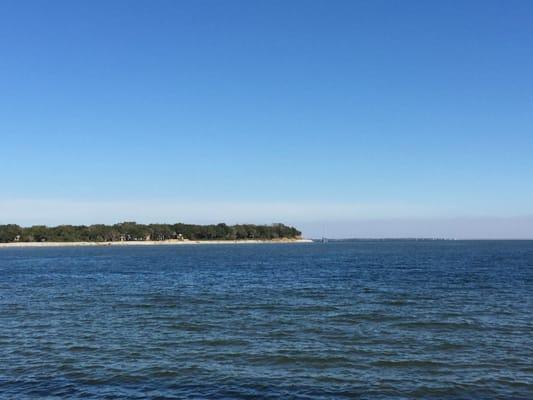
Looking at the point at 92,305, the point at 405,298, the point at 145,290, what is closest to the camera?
the point at 92,305

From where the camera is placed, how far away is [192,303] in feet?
146

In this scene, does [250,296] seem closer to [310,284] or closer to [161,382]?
[310,284]

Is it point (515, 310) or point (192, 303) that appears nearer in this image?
point (515, 310)

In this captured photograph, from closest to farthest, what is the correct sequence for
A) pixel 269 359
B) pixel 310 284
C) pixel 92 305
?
1. pixel 269 359
2. pixel 92 305
3. pixel 310 284

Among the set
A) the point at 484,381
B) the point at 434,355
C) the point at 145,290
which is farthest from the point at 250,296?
the point at 484,381

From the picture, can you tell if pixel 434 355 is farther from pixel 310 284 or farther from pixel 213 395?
pixel 310 284

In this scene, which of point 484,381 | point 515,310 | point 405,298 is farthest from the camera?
point 405,298

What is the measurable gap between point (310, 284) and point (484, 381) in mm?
40808

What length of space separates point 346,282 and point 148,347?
3937 cm

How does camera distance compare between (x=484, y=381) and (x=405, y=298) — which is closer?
(x=484, y=381)

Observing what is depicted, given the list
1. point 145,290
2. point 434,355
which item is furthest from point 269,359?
point 145,290

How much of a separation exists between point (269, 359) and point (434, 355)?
750cm

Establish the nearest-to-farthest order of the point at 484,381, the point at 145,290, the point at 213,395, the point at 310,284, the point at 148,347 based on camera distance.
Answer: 1. the point at 213,395
2. the point at 484,381
3. the point at 148,347
4. the point at 145,290
5. the point at 310,284

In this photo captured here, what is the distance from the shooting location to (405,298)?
46.9m
